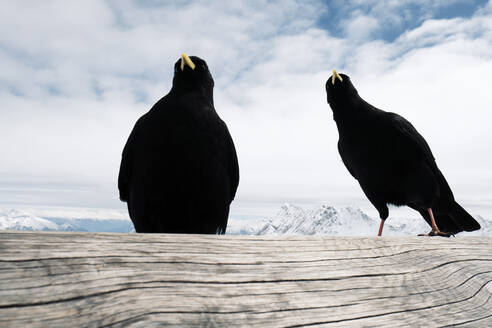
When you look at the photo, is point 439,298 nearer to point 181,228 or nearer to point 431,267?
point 431,267

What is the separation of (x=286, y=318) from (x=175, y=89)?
3191mm

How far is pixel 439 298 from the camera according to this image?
1693 mm

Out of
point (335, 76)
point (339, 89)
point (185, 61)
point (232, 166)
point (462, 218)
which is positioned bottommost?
point (462, 218)

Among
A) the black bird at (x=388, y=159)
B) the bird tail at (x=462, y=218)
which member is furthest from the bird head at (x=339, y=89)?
the bird tail at (x=462, y=218)

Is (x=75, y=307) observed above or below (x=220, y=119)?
below

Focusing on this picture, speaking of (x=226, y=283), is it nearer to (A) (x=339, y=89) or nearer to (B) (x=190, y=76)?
(B) (x=190, y=76)

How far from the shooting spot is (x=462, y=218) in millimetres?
5734

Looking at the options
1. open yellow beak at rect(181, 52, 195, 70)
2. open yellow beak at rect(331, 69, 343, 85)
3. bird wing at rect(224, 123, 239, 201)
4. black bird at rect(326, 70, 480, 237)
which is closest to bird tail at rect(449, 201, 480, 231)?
black bird at rect(326, 70, 480, 237)

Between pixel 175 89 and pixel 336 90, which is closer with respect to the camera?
pixel 175 89

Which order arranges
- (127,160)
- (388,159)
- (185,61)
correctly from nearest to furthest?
(127,160)
(185,61)
(388,159)

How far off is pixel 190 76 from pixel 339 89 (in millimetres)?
2572

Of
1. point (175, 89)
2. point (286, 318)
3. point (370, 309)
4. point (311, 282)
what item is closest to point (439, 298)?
point (370, 309)

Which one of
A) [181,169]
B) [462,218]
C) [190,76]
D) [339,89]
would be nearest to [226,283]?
[181,169]

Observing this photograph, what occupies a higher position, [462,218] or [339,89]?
[339,89]
